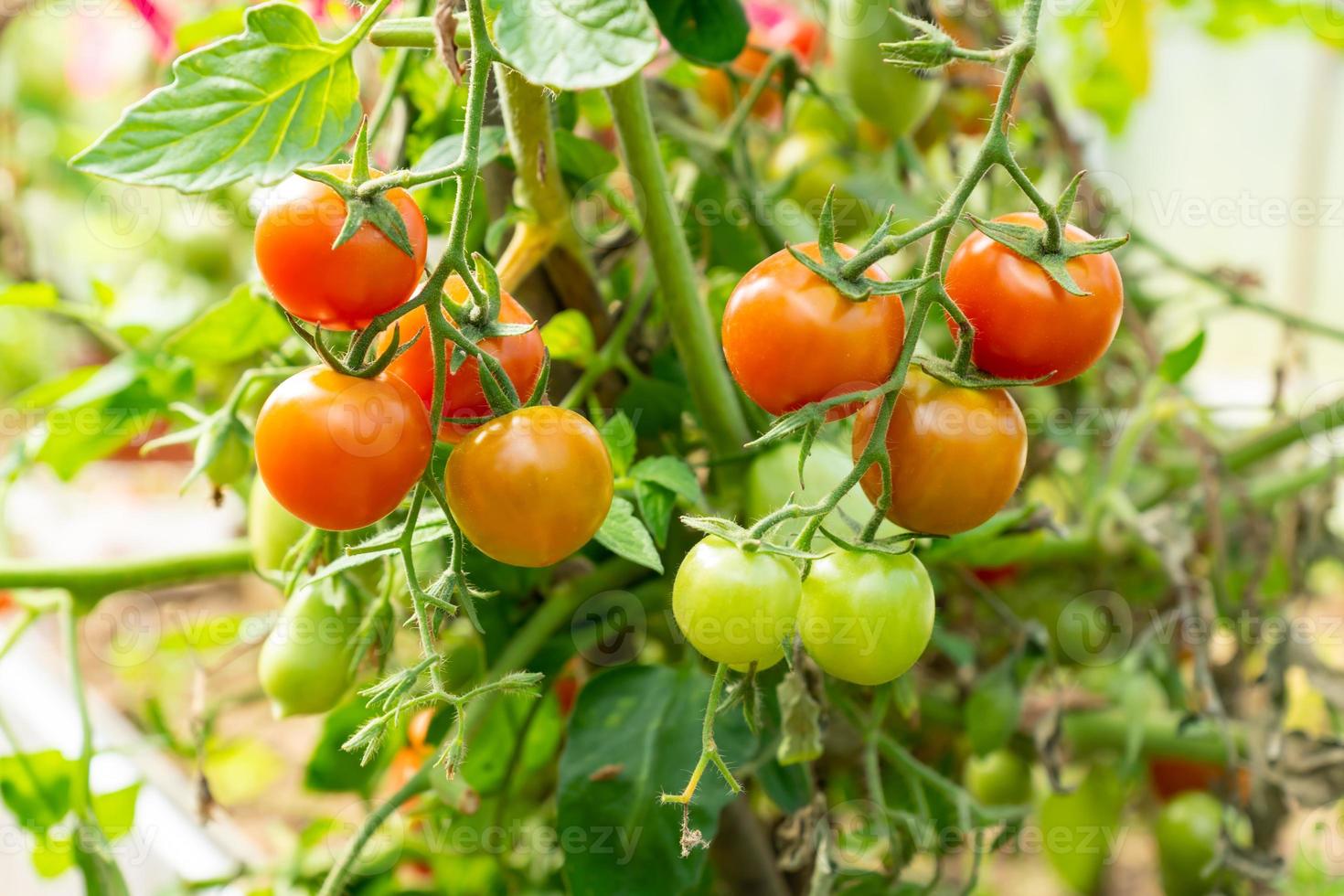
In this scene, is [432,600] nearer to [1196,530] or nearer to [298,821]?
[1196,530]

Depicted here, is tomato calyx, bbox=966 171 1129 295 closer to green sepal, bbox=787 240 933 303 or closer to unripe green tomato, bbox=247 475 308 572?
green sepal, bbox=787 240 933 303

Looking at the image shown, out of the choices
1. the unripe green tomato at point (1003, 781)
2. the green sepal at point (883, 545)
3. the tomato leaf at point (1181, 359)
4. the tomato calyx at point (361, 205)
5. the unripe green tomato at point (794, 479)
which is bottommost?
the unripe green tomato at point (1003, 781)

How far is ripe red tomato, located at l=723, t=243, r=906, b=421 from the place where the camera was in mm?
300

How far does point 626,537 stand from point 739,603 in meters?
0.09

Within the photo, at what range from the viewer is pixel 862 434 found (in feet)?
1.08

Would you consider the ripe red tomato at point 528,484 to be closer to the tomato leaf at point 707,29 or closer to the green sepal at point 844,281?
the green sepal at point 844,281

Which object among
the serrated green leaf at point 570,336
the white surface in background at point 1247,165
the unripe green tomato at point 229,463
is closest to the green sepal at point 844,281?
the serrated green leaf at point 570,336

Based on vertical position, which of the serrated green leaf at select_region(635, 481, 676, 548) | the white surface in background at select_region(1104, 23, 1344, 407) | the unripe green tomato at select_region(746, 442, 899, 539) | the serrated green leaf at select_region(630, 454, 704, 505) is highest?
the serrated green leaf at select_region(630, 454, 704, 505)

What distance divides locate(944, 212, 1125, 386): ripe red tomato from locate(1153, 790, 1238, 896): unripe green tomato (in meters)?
0.63

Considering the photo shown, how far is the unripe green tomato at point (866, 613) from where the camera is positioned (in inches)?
12.2

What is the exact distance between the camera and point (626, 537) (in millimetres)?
380

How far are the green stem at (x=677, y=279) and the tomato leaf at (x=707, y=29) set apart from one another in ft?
0.08

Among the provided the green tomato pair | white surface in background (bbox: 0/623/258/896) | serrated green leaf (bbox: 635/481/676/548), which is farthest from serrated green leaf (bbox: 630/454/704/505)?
white surface in background (bbox: 0/623/258/896)

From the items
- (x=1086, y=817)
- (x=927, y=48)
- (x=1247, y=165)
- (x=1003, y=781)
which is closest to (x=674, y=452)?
(x=927, y=48)
